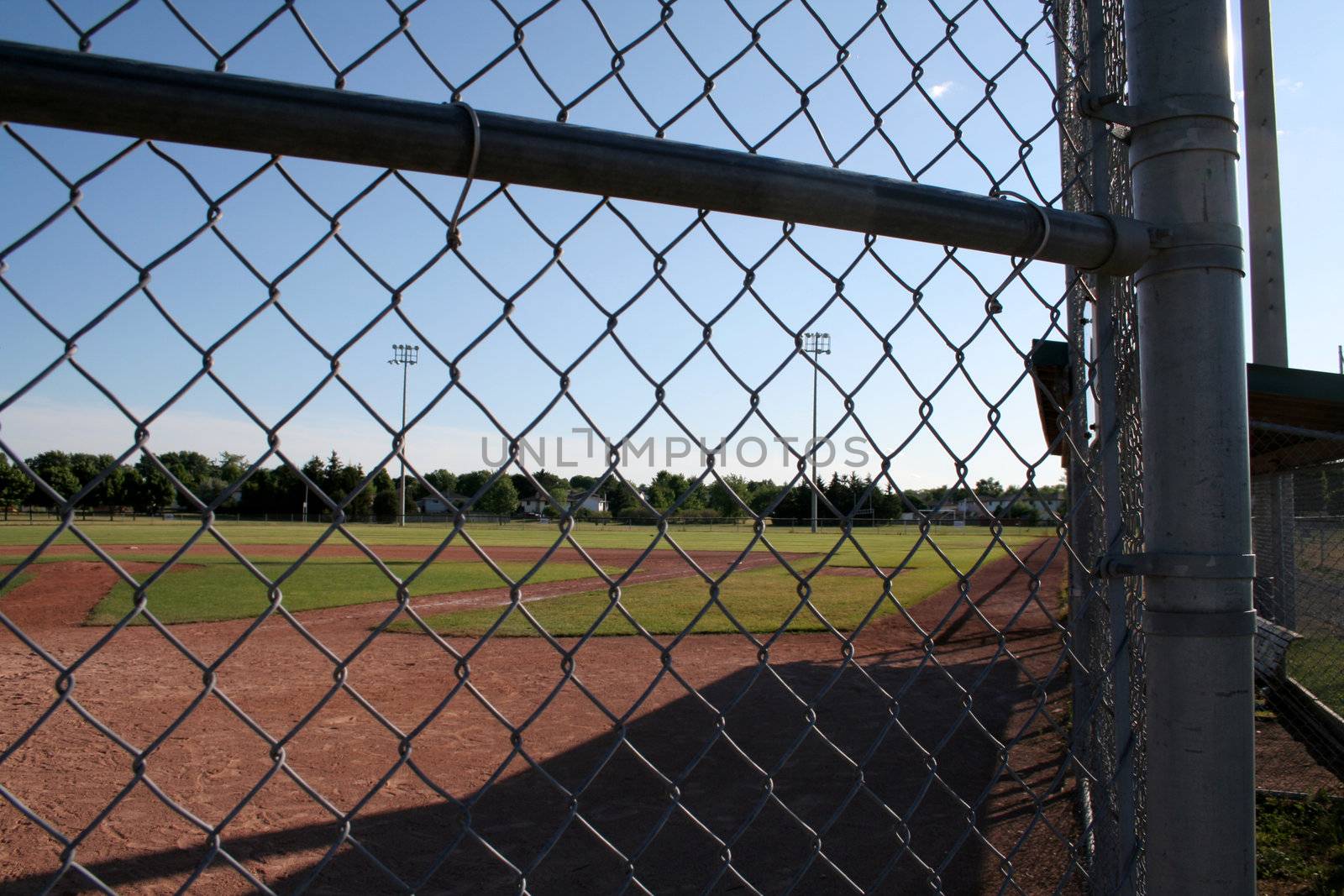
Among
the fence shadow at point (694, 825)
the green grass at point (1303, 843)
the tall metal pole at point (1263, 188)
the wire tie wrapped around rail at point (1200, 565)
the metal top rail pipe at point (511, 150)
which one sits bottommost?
the fence shadow at point (694, 825)

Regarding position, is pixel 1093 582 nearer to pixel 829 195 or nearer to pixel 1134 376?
pixel 1134 376

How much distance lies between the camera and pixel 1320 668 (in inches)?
333

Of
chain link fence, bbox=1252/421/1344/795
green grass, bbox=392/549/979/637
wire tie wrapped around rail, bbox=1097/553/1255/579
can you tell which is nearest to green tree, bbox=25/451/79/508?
wire tie wrapped around rail, bbox=1097/553/1255/579

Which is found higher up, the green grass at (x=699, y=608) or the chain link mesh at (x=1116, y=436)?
the chain link mesh at (x=1116, y=436)

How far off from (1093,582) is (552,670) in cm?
736

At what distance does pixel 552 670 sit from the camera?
877 cm

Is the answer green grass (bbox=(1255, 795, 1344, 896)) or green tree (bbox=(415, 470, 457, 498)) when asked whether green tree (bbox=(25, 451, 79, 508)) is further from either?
green grass (bbox=(1255, 795, 1344, 896))

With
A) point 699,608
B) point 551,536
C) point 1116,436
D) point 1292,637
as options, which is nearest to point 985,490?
point 1116,436

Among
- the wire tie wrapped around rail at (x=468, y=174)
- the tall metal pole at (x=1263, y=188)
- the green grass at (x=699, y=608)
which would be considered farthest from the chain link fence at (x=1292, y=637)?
the wire tie wrapped around rail at (x=468, y=174)

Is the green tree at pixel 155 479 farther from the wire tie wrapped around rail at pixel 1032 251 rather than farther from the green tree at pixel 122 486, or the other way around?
the wire tie wrapped around rail at pixel 1032 251

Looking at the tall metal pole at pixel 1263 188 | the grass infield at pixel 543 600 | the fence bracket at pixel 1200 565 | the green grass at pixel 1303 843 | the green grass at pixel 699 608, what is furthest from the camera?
the grass infield at pixel 543 600

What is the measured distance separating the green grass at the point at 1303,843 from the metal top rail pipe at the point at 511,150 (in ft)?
10.9

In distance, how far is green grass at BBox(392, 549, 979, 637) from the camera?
11492 mm

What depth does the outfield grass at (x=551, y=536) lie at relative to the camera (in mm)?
32375
